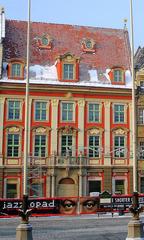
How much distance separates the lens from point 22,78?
39469 millimetres

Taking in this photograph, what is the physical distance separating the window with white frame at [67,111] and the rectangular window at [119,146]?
477 cm

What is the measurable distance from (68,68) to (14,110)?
265 inches

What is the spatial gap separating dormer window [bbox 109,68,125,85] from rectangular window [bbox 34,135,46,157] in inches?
353

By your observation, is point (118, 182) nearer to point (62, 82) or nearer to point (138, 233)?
point (62, 82)

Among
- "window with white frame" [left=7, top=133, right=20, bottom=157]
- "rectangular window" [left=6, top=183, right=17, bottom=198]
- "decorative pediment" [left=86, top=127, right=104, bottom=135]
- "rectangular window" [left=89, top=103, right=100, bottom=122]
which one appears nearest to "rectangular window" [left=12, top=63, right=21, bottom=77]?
"window with white frame" [left=7, top=133, right=20, bottom=157]

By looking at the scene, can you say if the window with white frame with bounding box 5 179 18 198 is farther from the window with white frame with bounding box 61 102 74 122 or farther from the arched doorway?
the window with white frame with bounding box 61 102 74 122

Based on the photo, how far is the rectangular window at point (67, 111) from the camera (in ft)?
131

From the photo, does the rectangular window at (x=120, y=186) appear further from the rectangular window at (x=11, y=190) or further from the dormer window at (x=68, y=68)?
the dormer window at (x=68, y=68)

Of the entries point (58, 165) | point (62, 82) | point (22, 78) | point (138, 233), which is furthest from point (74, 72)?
point (138, 233)

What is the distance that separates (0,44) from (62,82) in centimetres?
682

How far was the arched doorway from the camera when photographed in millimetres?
38719

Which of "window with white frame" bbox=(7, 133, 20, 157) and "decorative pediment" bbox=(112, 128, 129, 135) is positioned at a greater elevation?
"decorative pediment" bbox=(112, 128, 129, 135)

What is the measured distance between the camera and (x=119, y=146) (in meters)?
40.4

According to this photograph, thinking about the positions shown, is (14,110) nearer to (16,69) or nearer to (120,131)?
(16,69)
